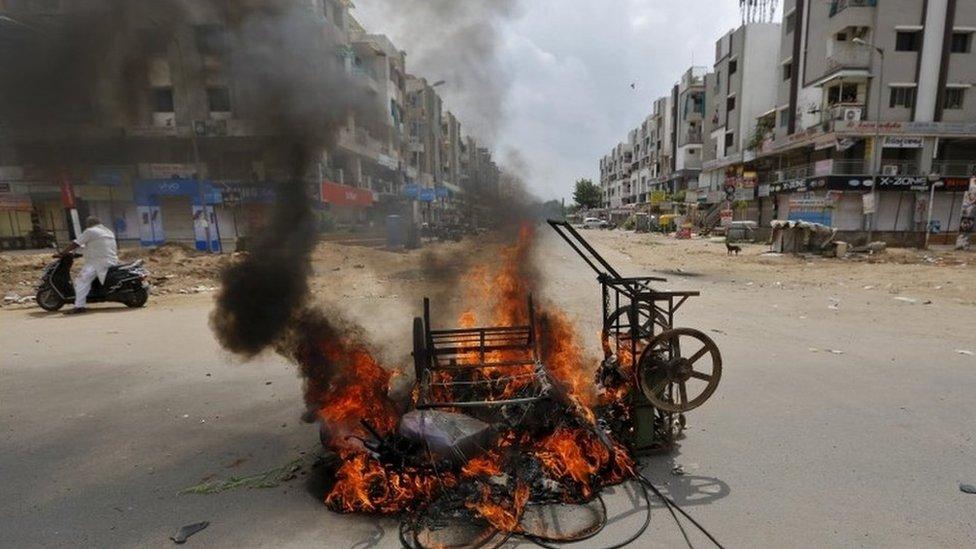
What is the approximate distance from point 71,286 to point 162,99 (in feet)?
25.5

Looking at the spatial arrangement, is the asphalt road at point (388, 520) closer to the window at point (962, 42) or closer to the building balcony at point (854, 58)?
the building balcony at point (854, 58)

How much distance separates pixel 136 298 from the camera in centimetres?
1020

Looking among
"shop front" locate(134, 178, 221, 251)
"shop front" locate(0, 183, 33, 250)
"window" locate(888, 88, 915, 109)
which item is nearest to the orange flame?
"shop front" locate(134, 178, 221, 251)

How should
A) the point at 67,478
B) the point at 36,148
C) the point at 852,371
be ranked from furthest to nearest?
1. the point at 852,371
2. the point at 36,148
3. the point at 67,478

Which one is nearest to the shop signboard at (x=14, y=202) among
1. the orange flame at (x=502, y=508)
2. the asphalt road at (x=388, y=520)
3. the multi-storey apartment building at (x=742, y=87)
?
the asphalt road at (x=388, y=520)

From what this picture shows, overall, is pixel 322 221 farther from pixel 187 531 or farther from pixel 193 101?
pixel 187 531

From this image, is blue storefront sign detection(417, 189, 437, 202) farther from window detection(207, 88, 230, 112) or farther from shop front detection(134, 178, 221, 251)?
shop front detection(134, 178, 221, 251)

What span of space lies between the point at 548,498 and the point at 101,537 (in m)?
2.74

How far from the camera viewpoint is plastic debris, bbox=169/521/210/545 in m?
2.97

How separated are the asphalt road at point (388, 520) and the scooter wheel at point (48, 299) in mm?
2194

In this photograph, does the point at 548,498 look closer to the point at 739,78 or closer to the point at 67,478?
the point at 67,478

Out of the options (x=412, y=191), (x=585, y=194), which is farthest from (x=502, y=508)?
(x=585, y=194)

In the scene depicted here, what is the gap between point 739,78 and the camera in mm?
42531

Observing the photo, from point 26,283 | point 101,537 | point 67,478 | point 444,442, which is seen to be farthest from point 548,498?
point 26,283
